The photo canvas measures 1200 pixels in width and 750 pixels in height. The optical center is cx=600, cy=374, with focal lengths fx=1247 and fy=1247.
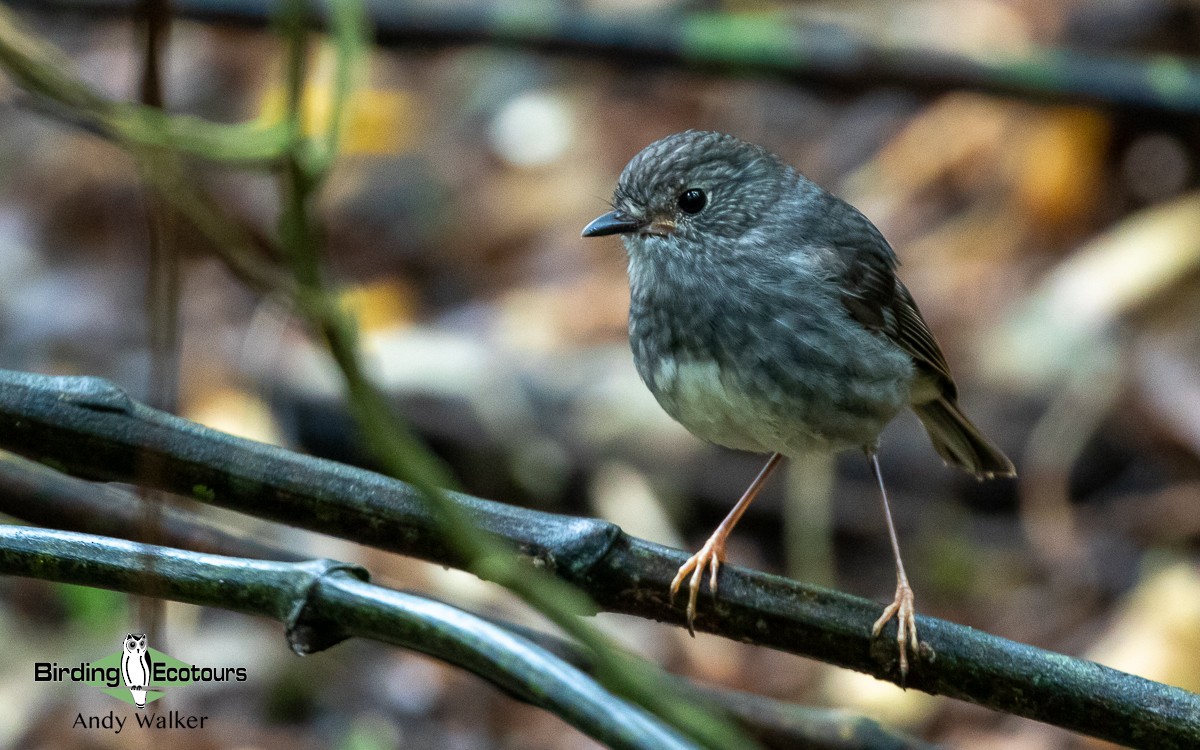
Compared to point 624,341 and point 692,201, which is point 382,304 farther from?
point 692,201

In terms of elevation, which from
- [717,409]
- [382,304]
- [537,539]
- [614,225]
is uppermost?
[382,304]

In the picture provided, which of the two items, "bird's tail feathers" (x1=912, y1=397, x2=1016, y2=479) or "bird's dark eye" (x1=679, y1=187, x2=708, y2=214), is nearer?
"bird's dark eye" (x1=679, y1=187, x2=708, y2=214)

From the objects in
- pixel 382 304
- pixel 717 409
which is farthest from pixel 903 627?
pixel 382 304

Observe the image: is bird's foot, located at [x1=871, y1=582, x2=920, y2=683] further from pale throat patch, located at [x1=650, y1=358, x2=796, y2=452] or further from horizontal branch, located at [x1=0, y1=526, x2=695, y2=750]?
horizontal branch, located at [x1=0, y1=526, x2=695, y2=750]

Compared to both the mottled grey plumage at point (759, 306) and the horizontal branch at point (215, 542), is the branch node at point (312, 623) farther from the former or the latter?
the mottled grey plumage at point (759, 306)

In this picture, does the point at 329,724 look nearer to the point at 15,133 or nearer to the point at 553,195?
the point at 553,195

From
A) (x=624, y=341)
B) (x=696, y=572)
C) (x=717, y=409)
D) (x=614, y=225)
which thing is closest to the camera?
(x=696, y=572)

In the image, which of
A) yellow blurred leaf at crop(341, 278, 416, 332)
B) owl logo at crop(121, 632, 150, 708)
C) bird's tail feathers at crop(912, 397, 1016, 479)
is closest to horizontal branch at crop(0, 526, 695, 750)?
owl logo at crop(121, 632, 150, 708)
